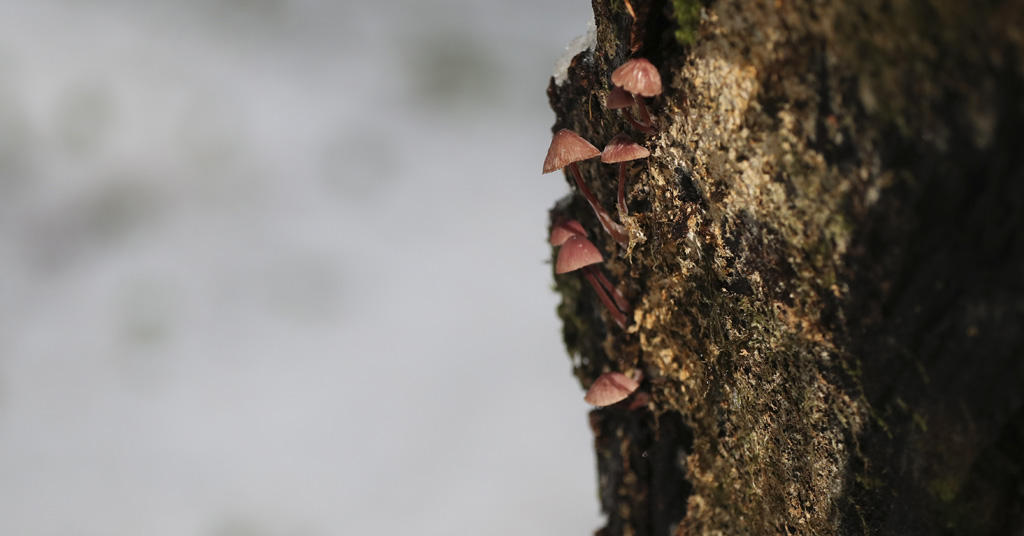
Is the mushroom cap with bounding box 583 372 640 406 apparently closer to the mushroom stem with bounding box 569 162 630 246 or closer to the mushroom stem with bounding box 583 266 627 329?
the mushroom stem with bounding box 583 266 627 329

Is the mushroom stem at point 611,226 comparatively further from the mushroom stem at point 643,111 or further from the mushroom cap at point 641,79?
the mushroom cap at point 641,79

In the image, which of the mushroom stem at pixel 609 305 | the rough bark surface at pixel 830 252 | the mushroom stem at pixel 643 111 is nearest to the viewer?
the rough bark surface at pixel 830 252

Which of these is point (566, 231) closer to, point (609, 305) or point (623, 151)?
point (609, 305)

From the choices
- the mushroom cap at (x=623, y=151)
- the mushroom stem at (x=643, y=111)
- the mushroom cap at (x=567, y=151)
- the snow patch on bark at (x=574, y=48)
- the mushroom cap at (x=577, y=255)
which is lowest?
the mushroom cap at (x=577, y=255)

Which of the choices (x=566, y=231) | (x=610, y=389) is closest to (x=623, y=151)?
(x=566, y=231)

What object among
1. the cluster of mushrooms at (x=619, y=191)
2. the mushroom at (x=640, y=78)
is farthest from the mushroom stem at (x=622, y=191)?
the mushroom at (x=640, y=78)

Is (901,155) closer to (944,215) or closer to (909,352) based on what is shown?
(944,215)

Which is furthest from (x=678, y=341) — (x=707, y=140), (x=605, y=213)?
(x=707, y=140)

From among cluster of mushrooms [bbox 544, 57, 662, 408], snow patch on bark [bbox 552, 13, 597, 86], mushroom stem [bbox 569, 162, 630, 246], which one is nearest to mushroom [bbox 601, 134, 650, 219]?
cluster of mushrooms [bbox 544, 57, 662, 408]
